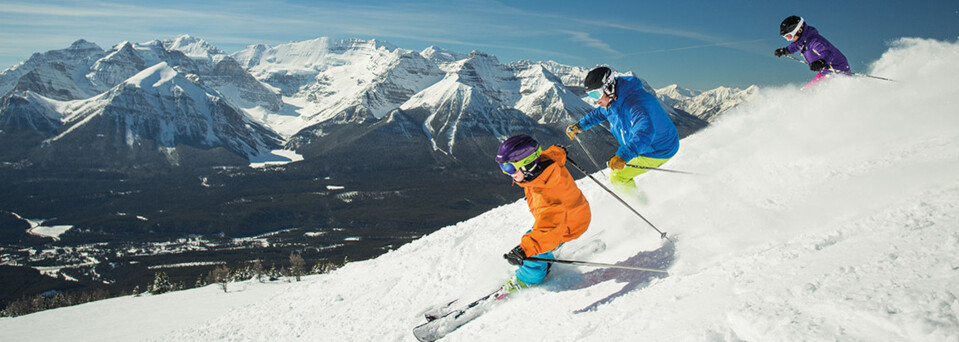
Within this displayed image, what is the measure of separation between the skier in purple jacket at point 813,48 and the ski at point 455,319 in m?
9.84

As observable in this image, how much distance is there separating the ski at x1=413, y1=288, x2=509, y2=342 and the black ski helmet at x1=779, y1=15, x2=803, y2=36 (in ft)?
34.2

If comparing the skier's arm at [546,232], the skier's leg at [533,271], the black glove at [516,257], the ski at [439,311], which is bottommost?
the ski at [439,311]

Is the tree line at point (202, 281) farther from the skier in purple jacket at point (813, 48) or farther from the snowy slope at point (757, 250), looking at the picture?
the skier in purple jacket at point (813, 48)

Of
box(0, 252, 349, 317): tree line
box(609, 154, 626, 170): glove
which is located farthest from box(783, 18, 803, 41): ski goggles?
box(0, 252, 349, 317): tree line

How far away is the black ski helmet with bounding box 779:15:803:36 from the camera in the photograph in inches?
451

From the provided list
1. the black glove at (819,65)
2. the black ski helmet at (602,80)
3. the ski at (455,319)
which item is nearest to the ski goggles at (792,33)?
the black glove at (819,65)

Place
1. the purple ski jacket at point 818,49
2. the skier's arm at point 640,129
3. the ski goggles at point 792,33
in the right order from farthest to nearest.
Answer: the ski goggles at point 792,33 → the purple ski jacket at point 818,49 → the skier's arm at point 640,129

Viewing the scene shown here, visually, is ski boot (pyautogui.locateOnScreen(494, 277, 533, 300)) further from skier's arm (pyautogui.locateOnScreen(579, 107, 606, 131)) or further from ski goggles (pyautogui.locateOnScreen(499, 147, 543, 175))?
skier's arm (pyautogui.locateOnScreen(579, 107, 606, 131))

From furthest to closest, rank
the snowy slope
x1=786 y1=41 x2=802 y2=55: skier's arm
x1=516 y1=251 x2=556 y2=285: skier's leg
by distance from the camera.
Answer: x1=786 y1=41 x2=802 y2=55: skier's arm → x1=516 y1=251 x2=556 y2=285: skier's leg → the snowy slope

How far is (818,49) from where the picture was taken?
11258mm

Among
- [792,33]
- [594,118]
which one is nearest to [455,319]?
[594,118]

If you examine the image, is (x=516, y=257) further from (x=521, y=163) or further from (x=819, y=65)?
(x=819, y=65)

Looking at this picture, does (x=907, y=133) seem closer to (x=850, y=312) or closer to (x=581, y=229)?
(x=581, y=229)

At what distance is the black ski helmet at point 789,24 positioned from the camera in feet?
37.6
